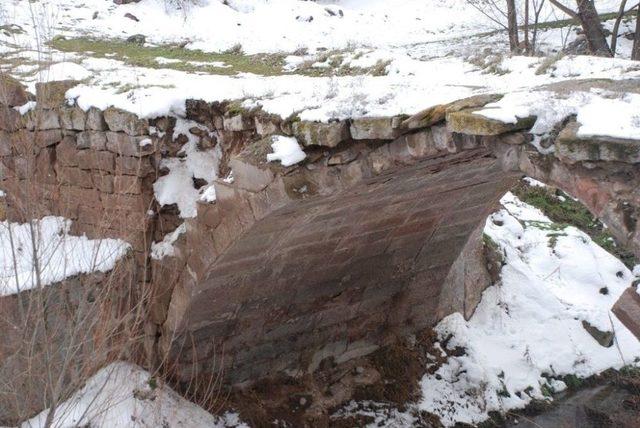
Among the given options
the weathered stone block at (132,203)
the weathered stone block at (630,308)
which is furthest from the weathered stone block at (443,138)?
the weathered stone block at (132,203)

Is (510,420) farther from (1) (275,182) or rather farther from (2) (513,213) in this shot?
(1) (275,182)

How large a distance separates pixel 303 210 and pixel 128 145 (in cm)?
140

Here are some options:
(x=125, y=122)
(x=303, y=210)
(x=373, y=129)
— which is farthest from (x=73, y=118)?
(x=373, y=129)

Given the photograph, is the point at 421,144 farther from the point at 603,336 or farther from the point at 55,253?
the point at 603,336

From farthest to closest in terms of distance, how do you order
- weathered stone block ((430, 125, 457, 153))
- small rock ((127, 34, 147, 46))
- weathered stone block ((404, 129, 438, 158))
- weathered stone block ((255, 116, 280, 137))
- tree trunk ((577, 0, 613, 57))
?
1. small rock ((127, 34, 147, 46))
2. tree trunk ((577, 0, 613, 57))
3. weathered stone block ((255, 116, 280, 137))
4. weathered stone block ((404, 129, 438, 158))
5. weathered stone block ((430, 125, 457, 153))

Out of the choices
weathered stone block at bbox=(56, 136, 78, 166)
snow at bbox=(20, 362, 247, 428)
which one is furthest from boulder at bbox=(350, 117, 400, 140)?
weathered stone block at bbox=(56, 136, 78, 166)

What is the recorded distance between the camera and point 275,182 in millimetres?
4496

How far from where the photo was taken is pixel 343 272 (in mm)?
6586

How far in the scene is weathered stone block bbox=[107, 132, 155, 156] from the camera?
5.29 m

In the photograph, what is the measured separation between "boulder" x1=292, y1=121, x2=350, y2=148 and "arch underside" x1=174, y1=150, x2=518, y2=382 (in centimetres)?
42

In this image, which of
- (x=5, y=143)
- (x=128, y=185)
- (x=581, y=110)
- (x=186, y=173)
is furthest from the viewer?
(x=5, y=143)

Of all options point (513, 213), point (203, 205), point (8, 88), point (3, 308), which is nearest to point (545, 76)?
point (203, 205)

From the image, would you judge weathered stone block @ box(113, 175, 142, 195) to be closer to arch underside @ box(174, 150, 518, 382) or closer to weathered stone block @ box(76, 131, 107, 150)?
weathered stone block @ box(76, 131, 107, 150)

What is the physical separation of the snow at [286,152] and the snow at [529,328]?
11.0 ft
